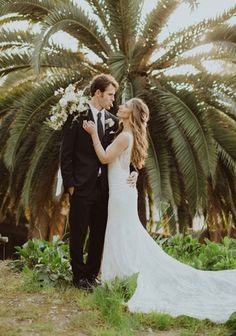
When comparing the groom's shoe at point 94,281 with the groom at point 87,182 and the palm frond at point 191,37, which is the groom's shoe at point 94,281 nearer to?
the groom at point 87,182

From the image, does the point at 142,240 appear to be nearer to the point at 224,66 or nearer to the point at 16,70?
the point at 16,70

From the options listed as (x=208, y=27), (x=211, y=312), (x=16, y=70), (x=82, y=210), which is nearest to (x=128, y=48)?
(x=208, y=27)

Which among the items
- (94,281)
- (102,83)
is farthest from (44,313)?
(102,83)

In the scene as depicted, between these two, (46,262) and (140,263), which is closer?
(140,263)

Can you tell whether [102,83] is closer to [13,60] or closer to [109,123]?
[109,123]

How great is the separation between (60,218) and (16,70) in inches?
119

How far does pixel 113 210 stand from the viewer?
5152 millimetres

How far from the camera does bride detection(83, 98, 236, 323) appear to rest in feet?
16.3

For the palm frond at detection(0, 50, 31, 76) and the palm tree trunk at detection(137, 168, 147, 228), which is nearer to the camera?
the palm frond at detection(0, 50, 31, 76)

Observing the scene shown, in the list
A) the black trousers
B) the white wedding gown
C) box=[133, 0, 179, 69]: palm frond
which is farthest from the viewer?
box=[133, 0, 179, 69]: palm frond

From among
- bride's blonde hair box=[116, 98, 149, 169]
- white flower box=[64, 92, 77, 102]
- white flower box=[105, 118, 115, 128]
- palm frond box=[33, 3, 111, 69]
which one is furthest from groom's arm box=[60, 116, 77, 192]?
palm frond box=[33, 3, 111, 69]

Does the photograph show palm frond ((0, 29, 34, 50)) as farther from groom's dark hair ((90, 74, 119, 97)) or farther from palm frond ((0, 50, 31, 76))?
groom's dark hair ((90, 74, 119, 97))

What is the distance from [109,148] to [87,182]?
0.37m

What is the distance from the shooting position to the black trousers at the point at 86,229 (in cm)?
505
